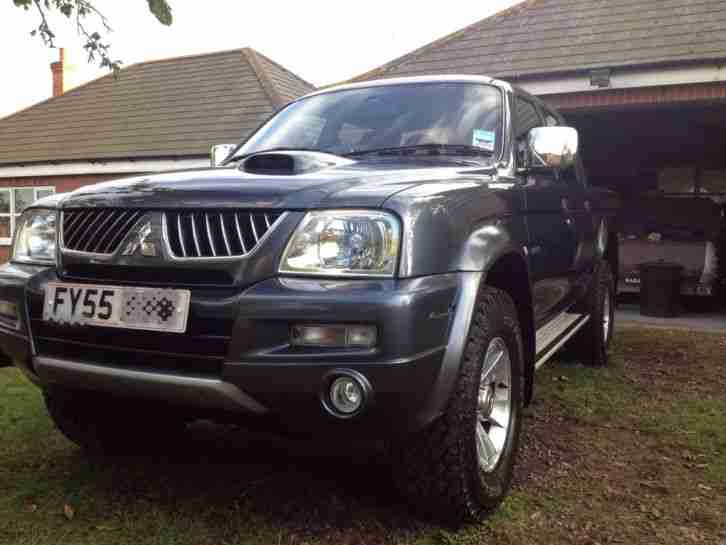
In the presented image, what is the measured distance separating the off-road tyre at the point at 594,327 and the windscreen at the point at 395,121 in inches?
81.4

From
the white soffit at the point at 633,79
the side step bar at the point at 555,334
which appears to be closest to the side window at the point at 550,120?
the side step bar at the point at 555,334

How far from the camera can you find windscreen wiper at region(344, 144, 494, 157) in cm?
314

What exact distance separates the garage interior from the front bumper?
7.33 meters

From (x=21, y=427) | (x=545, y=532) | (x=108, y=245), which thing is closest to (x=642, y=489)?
(x=545, y=532)

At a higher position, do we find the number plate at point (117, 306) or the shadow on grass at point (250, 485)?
the number plate at point (117, 306)

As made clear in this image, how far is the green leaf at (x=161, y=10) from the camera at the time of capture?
4.78m

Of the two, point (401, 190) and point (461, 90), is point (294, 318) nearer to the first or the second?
point (401, 190)

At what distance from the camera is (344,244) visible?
2.07m

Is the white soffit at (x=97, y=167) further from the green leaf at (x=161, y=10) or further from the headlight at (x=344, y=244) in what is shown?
the headlight at (x=344, y=244)

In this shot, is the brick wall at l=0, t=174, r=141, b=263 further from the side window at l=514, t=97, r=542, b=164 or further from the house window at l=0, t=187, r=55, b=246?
the side window at l=514, t=97, r=542, b=164

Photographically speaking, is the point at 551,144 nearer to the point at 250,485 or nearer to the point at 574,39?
the point at 250,485

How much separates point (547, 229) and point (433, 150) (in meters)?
0.75

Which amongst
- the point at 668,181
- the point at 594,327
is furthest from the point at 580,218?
the point at 668,181

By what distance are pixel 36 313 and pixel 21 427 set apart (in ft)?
5.27
